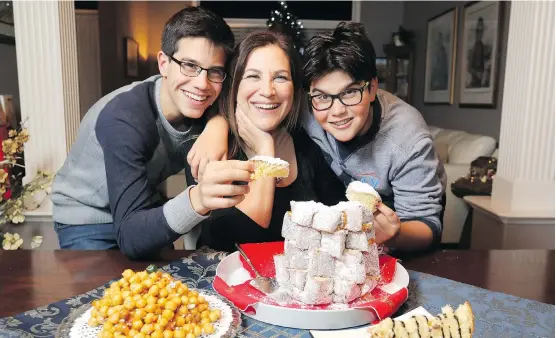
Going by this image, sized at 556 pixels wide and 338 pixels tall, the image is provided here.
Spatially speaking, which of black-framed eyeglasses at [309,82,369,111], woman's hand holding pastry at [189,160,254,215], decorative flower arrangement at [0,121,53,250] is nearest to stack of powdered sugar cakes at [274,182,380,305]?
woman's hand holding pastry at [189,160,254,215]

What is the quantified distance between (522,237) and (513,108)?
0.65m

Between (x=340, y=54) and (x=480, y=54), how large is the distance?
318 cm

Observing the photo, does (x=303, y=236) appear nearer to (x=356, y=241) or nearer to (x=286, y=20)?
(x=356, y=241)

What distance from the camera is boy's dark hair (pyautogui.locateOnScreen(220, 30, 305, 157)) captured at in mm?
1479

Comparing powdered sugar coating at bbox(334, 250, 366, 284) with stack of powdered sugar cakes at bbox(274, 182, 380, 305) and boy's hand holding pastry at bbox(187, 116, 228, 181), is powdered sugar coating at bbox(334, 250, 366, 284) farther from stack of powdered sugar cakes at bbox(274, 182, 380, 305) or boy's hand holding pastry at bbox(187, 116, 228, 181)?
boy's hand holding pastry at bbox(187, 116, 228, 181)

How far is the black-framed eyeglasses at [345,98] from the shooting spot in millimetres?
1400

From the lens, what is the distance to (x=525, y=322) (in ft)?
2.90

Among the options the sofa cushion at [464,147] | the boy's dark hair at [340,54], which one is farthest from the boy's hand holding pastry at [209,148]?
the sofa cushion at [464,147]

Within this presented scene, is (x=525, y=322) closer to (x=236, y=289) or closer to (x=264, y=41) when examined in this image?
(x=236, y=289)

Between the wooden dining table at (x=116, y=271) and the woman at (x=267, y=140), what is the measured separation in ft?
1.21

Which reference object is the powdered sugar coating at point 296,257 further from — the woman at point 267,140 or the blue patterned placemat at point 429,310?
the woman at point 267,140

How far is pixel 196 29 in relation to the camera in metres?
1.41

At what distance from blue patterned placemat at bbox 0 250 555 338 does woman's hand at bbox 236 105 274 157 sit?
20.7 inches

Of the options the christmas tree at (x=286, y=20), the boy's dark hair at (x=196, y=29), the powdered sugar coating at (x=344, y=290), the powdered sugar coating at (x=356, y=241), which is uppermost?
the christmas tree at (x=286, y=20)
